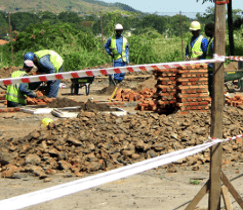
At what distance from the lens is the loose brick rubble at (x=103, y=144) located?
193 inches

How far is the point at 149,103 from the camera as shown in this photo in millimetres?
7320

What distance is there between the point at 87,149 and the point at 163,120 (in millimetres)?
1367

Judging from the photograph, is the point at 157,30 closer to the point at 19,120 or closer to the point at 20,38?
the point at 20,38

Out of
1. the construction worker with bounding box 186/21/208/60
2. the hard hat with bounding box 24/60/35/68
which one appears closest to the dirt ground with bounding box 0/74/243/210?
the hard hat with bounding box 24/60/35/68

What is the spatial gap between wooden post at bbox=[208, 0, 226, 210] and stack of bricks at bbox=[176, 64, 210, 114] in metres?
3.64

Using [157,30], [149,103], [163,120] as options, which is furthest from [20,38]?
[163,120]

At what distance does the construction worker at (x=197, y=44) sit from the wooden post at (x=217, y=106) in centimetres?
543

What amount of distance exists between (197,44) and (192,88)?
6.40 ft

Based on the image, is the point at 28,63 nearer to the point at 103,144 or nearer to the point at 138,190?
the point at 103,144

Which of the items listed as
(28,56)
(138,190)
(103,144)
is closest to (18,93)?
(28,56)

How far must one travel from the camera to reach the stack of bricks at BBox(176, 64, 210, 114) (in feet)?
21.0

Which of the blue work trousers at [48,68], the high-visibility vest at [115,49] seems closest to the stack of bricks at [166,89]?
the blue work trousers at [48,68]

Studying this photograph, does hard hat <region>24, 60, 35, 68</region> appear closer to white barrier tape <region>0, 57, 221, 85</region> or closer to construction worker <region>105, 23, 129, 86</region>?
construction worker <region>105, 23, 129, 86</region>

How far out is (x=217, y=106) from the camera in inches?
109
